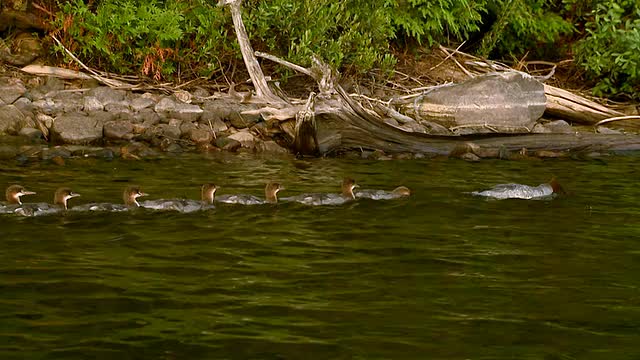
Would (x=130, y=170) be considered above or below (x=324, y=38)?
below

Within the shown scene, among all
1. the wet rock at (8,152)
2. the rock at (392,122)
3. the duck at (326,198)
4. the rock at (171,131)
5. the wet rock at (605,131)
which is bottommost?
the wet rock at (605,131)

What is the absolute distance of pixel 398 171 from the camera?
753 inches

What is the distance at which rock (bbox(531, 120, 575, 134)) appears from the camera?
23922 millimetres

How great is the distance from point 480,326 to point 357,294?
1.40m

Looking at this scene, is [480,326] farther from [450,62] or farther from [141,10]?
[450,62]

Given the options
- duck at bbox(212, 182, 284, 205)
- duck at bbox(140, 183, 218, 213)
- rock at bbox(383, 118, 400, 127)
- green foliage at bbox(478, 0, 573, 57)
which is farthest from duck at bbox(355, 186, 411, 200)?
green foliage at bbox(478, 0, 573, 57)

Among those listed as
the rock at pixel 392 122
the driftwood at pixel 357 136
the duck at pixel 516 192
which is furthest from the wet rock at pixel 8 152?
the duck at pixel 516 192

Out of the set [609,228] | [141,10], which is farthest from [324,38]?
[609,228]

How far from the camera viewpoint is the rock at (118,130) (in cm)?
2122

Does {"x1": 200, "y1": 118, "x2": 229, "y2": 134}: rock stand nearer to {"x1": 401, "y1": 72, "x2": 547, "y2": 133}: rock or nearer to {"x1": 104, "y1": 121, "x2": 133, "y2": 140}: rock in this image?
{"x1": 104, "y1": 121, "x2": 133, "y2": 140}: rock

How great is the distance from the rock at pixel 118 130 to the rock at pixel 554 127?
8.34 meters

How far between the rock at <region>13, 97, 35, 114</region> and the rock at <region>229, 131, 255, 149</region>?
12.7 feet

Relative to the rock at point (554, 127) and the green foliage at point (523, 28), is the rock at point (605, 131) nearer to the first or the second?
the rock at point (554, 127)

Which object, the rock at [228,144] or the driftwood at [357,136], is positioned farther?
the rock at [228,144]
